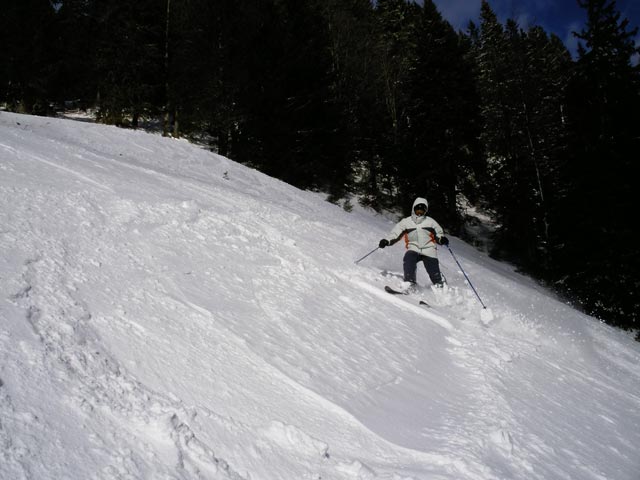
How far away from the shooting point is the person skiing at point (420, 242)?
7.22 metres

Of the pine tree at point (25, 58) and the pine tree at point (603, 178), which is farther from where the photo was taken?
the pine tree at point (25, 58)

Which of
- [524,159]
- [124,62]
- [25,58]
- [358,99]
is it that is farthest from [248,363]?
[25,58]

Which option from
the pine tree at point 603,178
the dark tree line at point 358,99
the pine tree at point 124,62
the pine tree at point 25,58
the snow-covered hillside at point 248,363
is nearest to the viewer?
the snow-covered hillside at point 248,363

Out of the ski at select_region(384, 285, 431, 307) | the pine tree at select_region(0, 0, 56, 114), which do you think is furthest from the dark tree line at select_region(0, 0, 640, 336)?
the ski at select_region(384, 285, 431, 307)

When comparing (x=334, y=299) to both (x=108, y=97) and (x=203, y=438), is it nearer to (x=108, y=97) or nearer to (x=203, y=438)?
(x=203, y=438)

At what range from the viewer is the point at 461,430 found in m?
3.26

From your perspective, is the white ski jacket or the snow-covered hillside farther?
the white ski jacket

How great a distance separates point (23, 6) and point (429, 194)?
83.2ft

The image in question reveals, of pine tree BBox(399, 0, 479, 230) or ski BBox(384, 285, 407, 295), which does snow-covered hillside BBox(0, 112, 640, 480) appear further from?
pine tree BBox(399, 0, 479, 230)

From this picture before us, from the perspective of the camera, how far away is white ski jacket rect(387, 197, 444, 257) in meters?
7.34

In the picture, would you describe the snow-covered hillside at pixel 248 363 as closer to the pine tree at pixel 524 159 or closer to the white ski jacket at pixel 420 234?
the white ski jacket at pixel 420 234

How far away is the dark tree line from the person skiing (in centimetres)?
1106

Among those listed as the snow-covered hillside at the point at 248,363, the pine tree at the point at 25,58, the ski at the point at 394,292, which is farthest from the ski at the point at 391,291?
the pine tree at the point at 25,58

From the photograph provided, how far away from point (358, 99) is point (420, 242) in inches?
772
